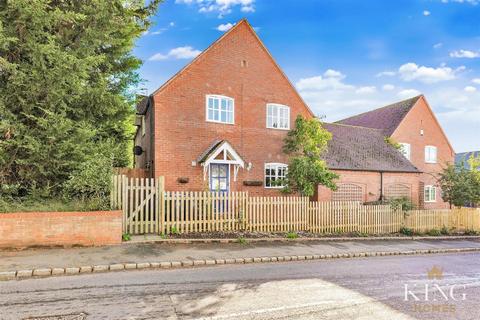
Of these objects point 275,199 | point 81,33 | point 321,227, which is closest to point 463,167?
point 321,227

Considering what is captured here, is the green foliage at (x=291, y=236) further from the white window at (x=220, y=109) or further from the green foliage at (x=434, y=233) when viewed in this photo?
the green foliage at (x=434, y=233)

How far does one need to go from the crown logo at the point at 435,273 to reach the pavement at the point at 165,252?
243 cm

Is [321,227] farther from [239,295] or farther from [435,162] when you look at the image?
[435,162]

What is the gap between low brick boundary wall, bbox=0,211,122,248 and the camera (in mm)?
8852

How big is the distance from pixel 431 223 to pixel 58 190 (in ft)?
60.7

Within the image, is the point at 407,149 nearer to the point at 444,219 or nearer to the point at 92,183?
the point at 444,219

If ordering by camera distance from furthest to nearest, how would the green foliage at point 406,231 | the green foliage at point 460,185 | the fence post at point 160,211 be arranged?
the green foliage at point 460,185, the green foliage at point 406,231, the fence post at point 160,211

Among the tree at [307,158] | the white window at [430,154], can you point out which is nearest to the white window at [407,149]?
the white window at [430,154]

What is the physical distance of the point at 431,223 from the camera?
56.3 ft

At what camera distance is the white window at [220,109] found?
16.0 metres

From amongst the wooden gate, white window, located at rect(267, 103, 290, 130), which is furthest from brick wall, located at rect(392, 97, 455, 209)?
the wooden gate

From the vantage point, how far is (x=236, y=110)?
54.7 ft

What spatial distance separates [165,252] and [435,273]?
7901 mm
